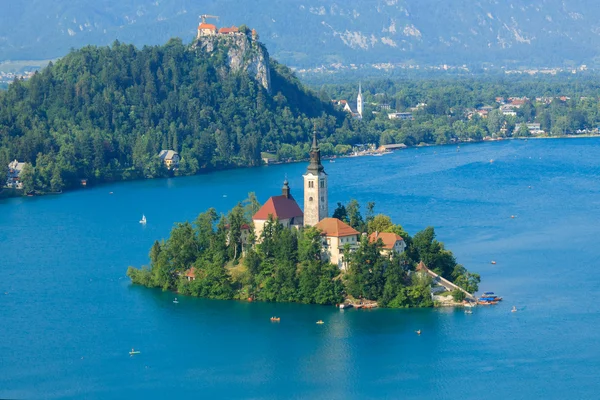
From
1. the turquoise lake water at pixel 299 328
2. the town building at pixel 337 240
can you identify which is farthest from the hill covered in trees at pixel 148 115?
the town building at pixel 337 240

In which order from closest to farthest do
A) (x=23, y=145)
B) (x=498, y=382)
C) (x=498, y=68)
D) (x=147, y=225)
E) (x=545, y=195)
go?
1. (x=498, y=382)
2. (x=147, y=225)
3. (x=545, y=195)
4. (x=23, y=145)
5. (x=498, y=68)

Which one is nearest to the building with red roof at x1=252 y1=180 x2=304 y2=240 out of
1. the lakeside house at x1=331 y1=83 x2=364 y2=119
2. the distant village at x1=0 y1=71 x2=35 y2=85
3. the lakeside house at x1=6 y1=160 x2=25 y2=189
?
the lakeside house at x1=6 y1=160 x2=25 y2=189

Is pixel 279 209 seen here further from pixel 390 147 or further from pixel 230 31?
pixel 230 31

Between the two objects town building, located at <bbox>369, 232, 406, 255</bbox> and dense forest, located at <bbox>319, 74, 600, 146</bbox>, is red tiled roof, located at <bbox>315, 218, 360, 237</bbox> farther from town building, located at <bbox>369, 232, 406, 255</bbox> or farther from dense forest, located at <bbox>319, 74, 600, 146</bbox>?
dense forest, located at <bbox>319, 74, 600, 146</bbox>

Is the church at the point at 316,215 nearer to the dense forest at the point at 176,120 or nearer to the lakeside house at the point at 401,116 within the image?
the dense forest at the point at 176,120

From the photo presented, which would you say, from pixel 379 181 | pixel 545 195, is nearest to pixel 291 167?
pixel 379 181

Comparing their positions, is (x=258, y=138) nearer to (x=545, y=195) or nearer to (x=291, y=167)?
(x=291, y=167)
